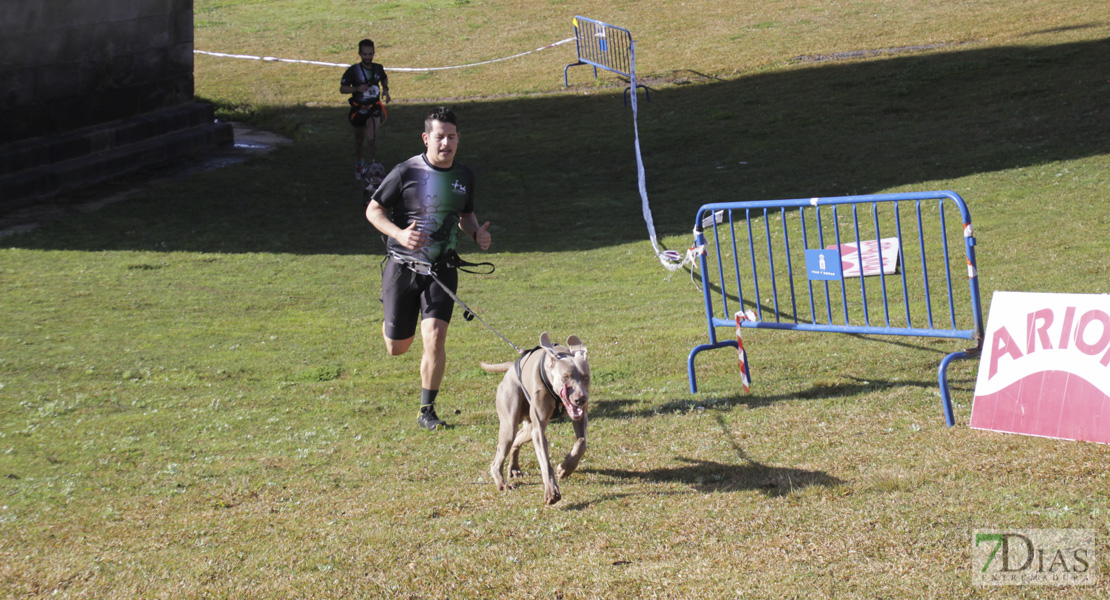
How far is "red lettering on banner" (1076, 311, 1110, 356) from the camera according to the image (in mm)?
5645

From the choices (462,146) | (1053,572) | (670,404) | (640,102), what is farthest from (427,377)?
(640,102)

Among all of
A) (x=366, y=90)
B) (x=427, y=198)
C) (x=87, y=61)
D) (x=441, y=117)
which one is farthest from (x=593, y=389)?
(x=87, y=61)

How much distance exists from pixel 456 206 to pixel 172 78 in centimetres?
1610

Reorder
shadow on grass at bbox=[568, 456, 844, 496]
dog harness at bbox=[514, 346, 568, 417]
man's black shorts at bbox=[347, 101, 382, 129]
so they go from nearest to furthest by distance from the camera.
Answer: dog harness at bbox=[514, 346, 568, 417], shadow on grass at bbox=[568, 456, 844, 496], man's black shorts at bbox=[347, 101, 382, 129]

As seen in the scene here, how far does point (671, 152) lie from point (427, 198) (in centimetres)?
1365

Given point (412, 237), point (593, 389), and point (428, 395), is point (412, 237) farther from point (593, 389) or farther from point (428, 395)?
point (593, 389)

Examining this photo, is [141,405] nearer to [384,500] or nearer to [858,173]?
[384,500]

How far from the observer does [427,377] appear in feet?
23.6

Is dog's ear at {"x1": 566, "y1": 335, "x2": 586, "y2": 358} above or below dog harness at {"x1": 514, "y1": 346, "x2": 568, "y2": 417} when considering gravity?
above

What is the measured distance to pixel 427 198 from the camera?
6.84 meters

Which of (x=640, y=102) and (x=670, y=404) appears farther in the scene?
(x=640, y=102)
